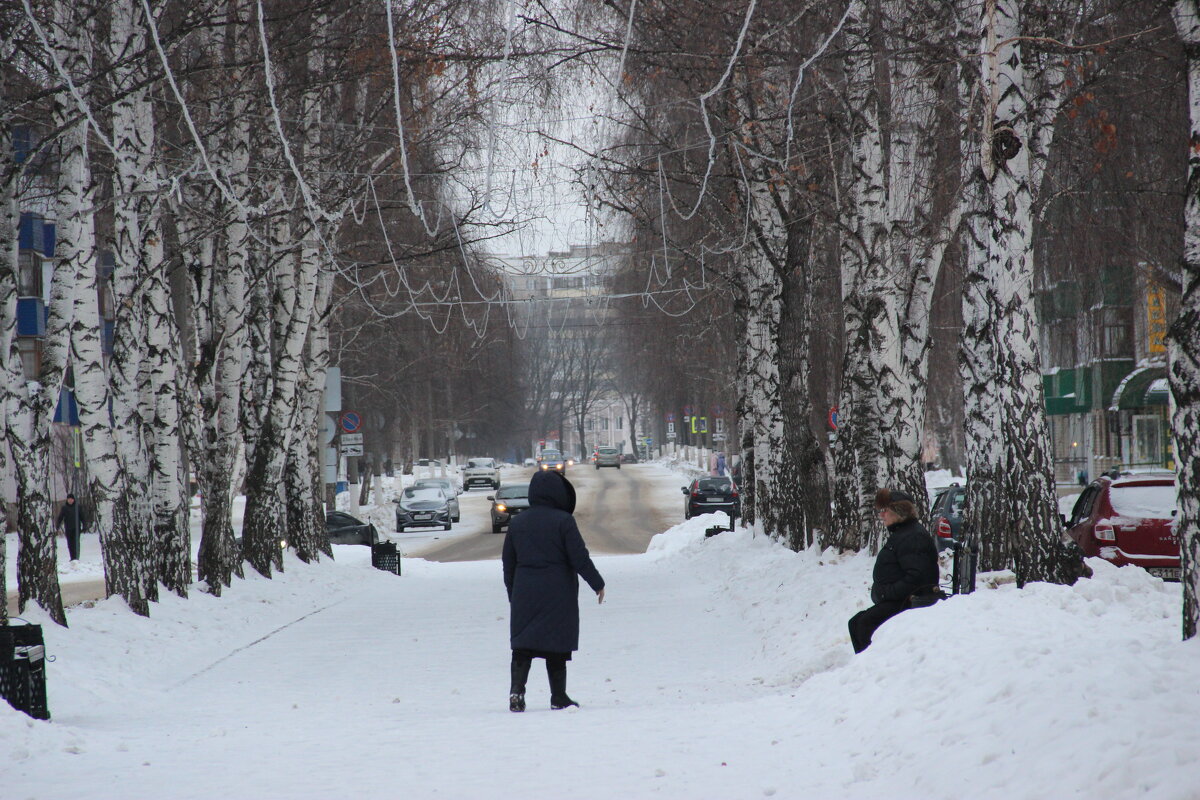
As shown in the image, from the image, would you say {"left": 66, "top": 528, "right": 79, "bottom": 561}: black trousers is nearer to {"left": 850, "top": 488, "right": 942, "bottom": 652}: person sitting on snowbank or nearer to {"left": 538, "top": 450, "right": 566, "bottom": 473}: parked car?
{"left": 850, "top": 488, "right": 942, "bottom": 652}: person sitting on snowbank

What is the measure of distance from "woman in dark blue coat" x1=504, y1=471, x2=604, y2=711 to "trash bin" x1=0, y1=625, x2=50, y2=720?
3.11 meters

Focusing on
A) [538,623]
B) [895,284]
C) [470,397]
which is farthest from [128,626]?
[470,397]

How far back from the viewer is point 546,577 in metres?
8.92

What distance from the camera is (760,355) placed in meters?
22.0

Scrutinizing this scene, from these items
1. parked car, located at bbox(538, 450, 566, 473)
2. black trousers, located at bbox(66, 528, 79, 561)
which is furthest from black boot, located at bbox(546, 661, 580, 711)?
parked car, located at bbox(538, 450, 566, 473)

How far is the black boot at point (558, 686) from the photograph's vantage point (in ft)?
29.7

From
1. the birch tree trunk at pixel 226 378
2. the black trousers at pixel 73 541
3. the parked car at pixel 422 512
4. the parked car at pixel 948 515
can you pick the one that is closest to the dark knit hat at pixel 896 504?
the birch tree trunk at pixel 226 378

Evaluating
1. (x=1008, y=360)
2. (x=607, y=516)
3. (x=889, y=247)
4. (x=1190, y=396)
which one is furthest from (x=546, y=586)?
(x=607, y=516)

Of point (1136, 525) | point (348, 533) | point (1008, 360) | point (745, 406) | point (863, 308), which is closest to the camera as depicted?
point (1008, 360)

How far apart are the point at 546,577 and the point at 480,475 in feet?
213

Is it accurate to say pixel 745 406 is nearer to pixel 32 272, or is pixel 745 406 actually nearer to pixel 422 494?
pixel 422 494

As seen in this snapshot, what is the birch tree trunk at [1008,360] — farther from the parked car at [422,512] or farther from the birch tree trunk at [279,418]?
the parked car at [422,512]

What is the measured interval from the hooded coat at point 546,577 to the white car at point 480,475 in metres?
61.4

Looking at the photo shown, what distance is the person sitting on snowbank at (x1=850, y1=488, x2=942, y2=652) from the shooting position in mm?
9219
